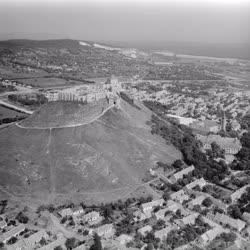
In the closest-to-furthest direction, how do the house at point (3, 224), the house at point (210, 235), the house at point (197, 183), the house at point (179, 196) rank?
1. the house at point (210, 235)
2. the house at point (3, 224)
3. the house at point (179, 196)
4. the house at point (197, 183)

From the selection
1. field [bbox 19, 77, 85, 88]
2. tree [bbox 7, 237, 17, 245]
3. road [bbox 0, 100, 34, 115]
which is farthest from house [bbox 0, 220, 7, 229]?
field [bbox 19, 77, 85, 88]

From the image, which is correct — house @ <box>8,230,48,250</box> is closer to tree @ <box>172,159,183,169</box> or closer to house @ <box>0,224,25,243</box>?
house @ <box>0,224,25,243</box>

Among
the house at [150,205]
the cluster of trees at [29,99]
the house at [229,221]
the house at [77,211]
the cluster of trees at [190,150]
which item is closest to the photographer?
the house at [229,221]

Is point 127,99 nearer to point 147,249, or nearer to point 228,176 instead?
point 228,176

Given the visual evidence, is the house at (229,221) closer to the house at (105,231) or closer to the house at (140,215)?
the house at (140,215)

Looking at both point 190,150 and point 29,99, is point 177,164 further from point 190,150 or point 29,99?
point 29,99

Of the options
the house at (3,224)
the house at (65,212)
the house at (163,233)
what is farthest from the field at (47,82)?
the house at (163,233)

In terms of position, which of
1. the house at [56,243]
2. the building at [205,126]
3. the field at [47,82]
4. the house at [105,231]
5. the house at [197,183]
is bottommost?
the house at [56,243]
